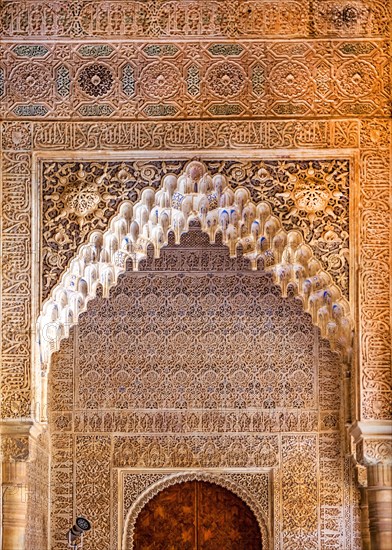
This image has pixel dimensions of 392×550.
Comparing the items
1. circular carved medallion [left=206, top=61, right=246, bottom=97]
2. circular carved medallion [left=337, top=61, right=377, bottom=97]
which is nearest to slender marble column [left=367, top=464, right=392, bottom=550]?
circular carved medallion [left=337, top=61, right=377, bottom=97]

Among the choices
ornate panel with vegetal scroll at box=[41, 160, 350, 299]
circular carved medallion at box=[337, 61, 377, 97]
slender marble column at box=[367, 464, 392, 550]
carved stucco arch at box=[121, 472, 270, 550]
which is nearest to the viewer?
slender marble column at box=[367, 464, 392, 550]

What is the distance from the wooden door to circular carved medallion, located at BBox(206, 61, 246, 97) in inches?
128

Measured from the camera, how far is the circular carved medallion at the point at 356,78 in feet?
25.0

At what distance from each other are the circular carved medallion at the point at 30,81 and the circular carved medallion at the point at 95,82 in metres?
0.23

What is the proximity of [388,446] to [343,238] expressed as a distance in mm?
1342

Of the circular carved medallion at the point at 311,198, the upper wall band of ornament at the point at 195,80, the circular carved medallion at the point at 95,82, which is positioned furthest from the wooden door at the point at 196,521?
the circular carved medallion at the point at 95,82

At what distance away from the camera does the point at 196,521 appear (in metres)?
9.16

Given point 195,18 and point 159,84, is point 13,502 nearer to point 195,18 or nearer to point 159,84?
point 159,84

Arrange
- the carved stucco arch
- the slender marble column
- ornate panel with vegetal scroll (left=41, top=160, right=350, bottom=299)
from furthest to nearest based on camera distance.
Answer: the carved stucco arch < ornate panel with vegetal scroll (left=41, top=160, right=350, bottom=299) < the slender marble column

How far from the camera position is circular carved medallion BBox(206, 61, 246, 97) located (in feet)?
25.0

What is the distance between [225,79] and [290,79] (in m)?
0.43

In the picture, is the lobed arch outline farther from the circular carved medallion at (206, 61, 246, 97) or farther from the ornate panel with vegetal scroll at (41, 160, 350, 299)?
the circular carved medallion at (206, 61, 246, 97)

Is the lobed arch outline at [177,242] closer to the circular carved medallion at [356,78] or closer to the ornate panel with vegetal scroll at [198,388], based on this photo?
the circular carved medallion at [356,78]

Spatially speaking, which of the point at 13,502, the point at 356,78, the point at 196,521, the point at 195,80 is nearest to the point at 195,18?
the point at 195,80
